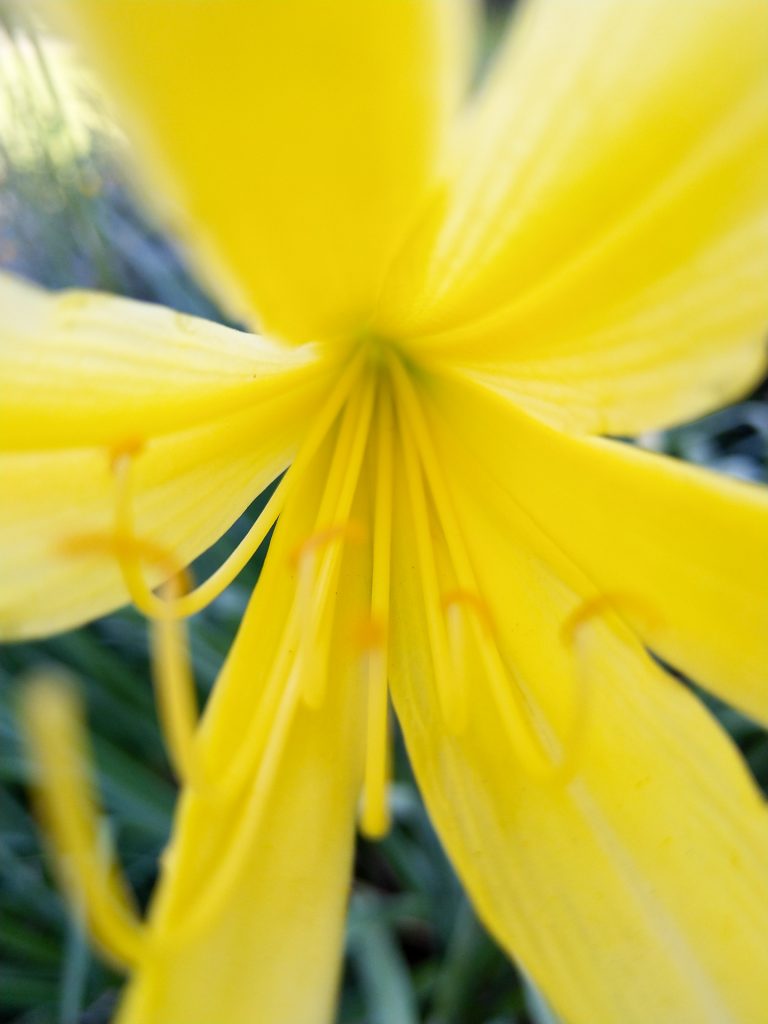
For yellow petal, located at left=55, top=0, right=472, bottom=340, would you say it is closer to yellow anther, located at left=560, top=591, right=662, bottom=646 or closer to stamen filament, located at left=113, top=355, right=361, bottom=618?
stamen filament, located at left=113, top=355, right=361, bottom=618

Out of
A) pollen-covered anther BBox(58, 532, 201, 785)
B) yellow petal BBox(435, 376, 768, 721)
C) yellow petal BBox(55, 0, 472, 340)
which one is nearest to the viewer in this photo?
yellow petal BBox(55, 0, 472, 340)

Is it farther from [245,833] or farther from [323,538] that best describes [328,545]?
[245,833]

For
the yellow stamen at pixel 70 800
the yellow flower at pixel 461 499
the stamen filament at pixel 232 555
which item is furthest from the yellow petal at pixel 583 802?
the yellow stamen at pixel 70 800

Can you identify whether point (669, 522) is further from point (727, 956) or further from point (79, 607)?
point (79, 607)

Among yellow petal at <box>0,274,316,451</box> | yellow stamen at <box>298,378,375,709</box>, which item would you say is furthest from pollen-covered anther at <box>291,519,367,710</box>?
yellow petal at <box>0,274,316,451</box>

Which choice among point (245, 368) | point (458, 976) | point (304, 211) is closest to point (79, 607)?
point (245, 368)

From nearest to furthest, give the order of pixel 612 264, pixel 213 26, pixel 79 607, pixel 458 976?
pixel 213 26 < pixel 612 264 < pixel 79 607 < pixel 458 976

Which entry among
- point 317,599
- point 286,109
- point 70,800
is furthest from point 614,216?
point 70,800
